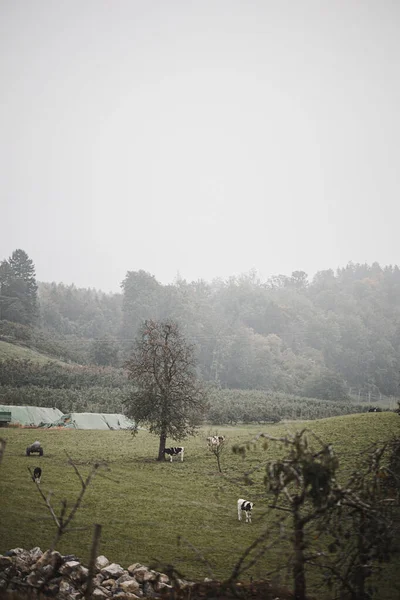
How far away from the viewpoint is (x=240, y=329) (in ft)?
Result: 377

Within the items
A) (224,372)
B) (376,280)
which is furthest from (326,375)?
(376,280)

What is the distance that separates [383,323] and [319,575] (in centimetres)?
14342

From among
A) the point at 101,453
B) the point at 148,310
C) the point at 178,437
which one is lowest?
the point at 101,453

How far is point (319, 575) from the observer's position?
1001 centimetres

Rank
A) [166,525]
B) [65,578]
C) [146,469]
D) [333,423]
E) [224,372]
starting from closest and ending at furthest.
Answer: [65,578]
[166,525]
[146,469]
[333,423]
[224,372]

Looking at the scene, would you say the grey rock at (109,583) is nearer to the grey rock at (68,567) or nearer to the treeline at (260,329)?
the grey rock at (68,567)

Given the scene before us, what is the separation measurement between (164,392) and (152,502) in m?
10.1

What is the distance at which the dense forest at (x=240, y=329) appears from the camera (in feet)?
307

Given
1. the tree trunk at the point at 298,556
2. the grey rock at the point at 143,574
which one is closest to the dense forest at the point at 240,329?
the grey rock at the point at 143,574

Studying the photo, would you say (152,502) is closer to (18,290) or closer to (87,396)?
(87,396)

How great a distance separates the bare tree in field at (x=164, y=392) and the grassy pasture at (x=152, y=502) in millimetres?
2197

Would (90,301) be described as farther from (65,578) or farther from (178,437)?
(65,578)

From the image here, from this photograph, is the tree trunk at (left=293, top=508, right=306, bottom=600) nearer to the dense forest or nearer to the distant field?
the distant field

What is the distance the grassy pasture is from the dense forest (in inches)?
2357
